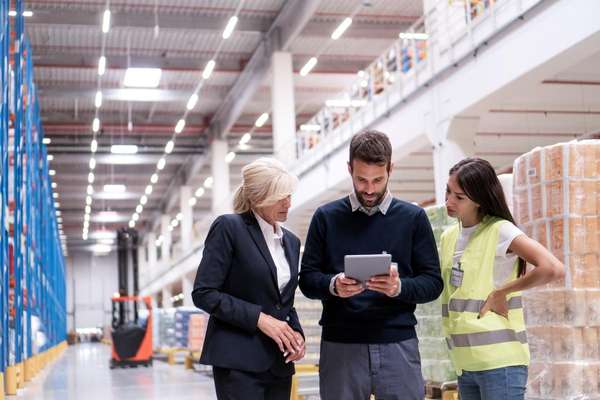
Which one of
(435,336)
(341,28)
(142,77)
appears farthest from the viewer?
(142,77)

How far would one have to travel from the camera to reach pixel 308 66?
93.8ft

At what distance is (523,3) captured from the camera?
1266cm

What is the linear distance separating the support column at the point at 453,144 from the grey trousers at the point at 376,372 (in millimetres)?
12691

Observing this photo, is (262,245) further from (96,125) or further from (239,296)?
(96,125)

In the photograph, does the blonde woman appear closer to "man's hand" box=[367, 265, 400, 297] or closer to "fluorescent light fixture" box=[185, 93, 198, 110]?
"man's hand" box=[367, 265, 400, 297]

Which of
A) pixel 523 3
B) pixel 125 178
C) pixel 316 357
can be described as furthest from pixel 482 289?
pixel 125 178

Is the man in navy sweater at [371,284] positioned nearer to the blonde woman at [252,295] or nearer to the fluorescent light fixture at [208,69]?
the blonde woman at [252,295]

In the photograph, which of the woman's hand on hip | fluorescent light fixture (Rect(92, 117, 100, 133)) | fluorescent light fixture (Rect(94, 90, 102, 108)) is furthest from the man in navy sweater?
fluorescent light fixture (Rect(92, 117, 100, 133))

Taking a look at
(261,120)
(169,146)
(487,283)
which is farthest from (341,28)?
(487,283)

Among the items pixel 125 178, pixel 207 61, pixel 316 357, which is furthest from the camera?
pixel 125 178

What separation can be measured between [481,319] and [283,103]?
24150mm

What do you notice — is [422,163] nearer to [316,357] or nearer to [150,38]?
[150,38]

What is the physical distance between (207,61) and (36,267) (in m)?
11.5

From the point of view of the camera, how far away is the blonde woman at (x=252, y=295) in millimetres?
3197
